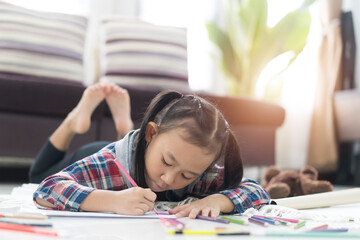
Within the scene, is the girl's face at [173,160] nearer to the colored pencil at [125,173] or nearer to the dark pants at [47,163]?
the colored pencil at [125,173]

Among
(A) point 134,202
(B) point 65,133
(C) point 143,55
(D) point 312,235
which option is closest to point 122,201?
(A) point 134,202

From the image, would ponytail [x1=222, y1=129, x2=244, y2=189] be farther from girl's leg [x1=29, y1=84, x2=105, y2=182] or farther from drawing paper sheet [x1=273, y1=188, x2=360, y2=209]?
girl's leg [x1=29, y1=84, x2=105, y2=182]

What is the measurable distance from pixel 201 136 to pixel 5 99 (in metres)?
1.20

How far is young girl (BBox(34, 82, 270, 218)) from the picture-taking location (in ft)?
2.75

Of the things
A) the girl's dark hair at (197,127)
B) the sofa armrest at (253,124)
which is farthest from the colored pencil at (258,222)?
the sofa armrest at (253,124)

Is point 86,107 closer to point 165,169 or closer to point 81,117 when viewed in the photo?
point 81,117

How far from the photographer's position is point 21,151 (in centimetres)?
185

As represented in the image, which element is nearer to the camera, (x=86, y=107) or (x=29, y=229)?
(x=29, y=229)

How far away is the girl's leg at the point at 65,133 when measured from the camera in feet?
4.76

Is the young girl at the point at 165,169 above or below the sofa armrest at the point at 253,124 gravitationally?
above

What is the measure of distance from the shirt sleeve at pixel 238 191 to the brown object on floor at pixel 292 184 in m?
0.28

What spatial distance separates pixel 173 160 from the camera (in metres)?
0.88

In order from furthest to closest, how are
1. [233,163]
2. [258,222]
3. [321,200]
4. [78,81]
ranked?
[78,81]
[321,200]
[233,163]
[258,222]

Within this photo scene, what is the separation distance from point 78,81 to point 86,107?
90 cm
